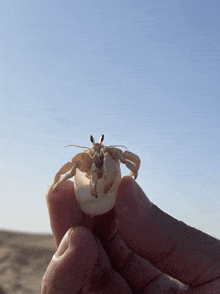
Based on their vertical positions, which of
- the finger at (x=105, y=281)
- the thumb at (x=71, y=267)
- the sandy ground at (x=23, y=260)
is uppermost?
the thumb at (x=71, y=267)

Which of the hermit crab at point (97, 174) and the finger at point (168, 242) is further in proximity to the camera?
the hermit crab at point (97, 174)

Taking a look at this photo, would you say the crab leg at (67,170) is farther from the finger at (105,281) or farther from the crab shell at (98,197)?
Result: the finger at (105,281)

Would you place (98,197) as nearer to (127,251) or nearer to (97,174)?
(97,174)

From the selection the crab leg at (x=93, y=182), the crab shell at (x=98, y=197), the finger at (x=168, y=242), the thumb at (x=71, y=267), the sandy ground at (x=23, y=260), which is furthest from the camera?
the sandy ground at (x=23, y=260)

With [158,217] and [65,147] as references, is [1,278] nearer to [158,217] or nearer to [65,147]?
[65,147]

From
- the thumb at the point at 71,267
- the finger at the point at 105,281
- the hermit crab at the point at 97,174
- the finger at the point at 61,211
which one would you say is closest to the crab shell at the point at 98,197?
the hermit crab at the point at 97,174

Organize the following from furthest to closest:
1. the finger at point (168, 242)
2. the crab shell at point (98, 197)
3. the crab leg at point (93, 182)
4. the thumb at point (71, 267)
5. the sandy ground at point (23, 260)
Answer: the sandy ground at point (23, 260) → the crab shell at point (98, 197) → the crab leg at point (93, 182) → the finger at point (168, 242) → the thumb at point (71, 267)

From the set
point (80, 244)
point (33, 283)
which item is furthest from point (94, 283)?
point (33, 283)

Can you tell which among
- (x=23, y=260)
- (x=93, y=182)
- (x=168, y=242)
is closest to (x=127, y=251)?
(x=168, y=242)
